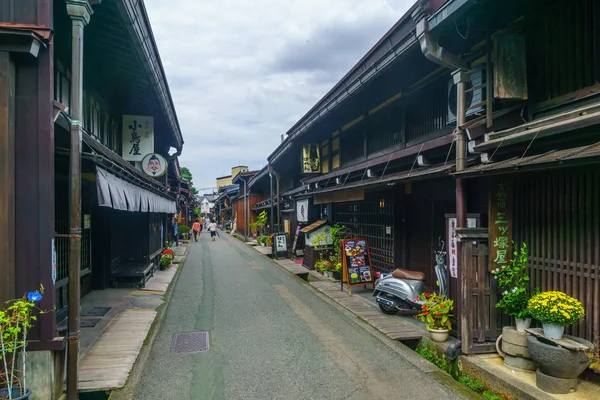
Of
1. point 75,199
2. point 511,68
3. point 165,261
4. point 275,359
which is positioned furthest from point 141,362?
point 165,261

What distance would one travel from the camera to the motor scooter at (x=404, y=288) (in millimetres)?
9359

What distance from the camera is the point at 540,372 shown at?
211 inches

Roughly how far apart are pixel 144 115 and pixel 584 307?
1461cm

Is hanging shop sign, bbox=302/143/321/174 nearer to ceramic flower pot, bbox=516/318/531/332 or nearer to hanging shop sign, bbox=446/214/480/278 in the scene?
hanging shop sign, bbox=446/214/480/278

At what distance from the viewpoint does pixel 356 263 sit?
12734 mm

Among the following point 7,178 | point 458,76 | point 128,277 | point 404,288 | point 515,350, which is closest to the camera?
point 7,178

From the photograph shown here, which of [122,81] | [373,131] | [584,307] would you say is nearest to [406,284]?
[584,307]

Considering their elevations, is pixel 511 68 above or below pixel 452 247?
above

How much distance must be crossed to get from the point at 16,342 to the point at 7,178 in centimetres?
198

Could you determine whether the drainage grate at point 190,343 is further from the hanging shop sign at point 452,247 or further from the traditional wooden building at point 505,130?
the hanging shop sign at point 452,247

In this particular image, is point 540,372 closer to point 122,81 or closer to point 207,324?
point 207,324

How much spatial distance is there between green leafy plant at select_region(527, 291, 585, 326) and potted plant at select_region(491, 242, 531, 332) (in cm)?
78

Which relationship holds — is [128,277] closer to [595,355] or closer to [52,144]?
[52,144]

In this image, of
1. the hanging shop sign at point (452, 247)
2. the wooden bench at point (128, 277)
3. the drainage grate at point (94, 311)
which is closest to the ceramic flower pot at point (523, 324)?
the hanging shop sign at point (452, 247)
